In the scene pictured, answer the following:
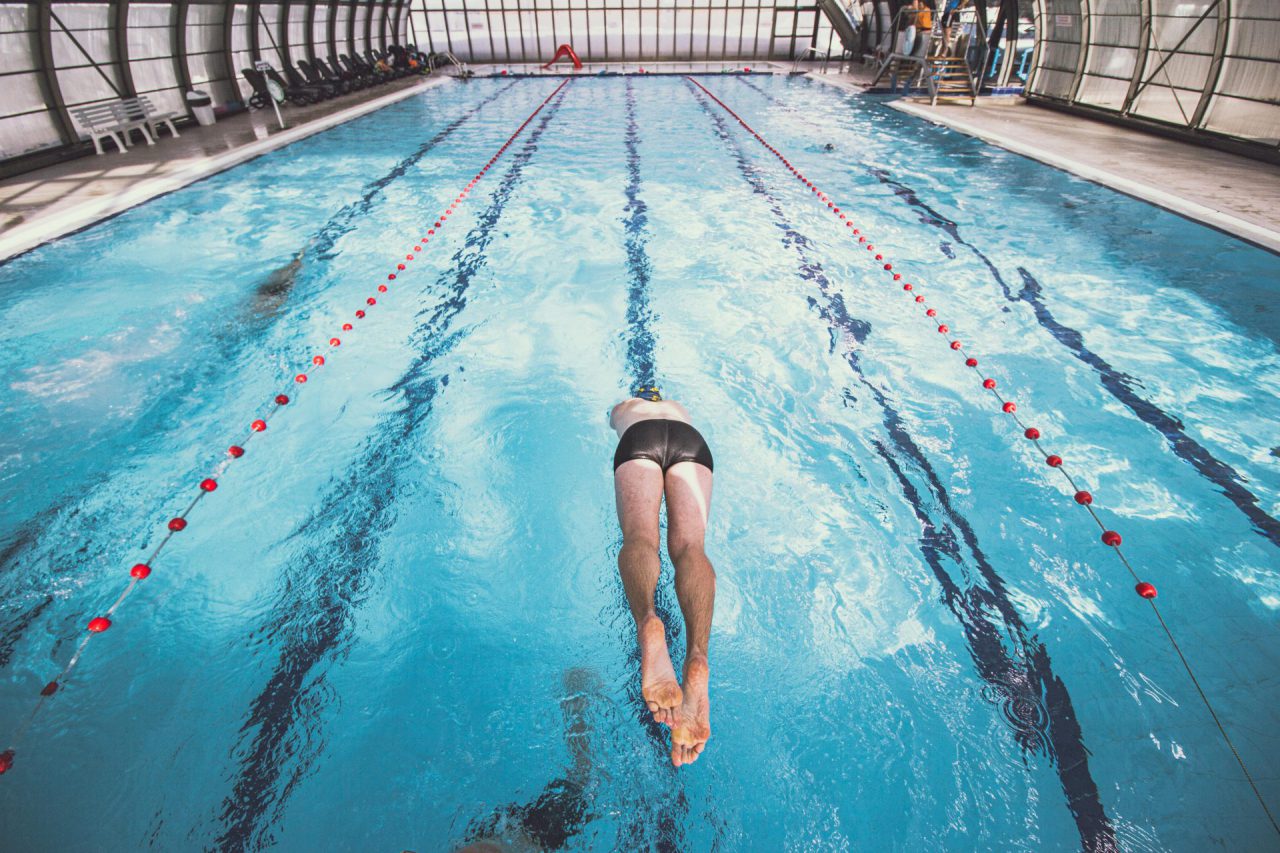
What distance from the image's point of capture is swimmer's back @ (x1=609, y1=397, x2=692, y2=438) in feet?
8.67

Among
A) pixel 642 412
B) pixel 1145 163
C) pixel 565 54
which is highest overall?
pixel 565 54

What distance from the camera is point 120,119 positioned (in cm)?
898

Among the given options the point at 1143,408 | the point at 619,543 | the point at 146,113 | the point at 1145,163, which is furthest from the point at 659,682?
the point at 146,113

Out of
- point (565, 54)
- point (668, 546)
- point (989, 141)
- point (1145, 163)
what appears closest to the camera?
point (668, 546)

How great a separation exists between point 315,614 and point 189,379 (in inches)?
103

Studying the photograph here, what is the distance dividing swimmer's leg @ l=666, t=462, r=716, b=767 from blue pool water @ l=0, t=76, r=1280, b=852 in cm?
52

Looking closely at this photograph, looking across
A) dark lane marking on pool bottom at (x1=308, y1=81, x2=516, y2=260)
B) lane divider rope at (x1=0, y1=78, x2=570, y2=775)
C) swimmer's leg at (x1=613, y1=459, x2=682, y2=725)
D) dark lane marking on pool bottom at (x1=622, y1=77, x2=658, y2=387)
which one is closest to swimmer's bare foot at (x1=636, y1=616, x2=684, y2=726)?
swimmer's leg at (x1=613, y1=459, x2=682, y2=725)

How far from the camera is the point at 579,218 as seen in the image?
6871 mm

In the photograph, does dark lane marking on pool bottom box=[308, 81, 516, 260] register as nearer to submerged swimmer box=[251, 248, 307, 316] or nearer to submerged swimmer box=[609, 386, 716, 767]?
submerged swimmer box=[251, 248, 307, 316]

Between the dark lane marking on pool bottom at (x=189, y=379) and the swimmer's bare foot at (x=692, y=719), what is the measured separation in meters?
2.56

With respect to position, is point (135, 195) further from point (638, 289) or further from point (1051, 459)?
point (1051, 459)

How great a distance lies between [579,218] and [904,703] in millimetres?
6123

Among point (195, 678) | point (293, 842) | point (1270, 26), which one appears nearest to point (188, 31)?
point (195, 678)

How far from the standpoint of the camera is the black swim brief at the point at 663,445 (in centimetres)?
231
